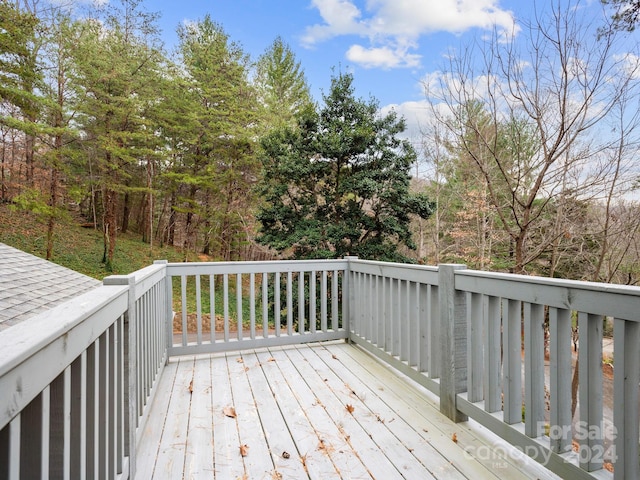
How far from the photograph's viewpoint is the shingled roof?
2775 millimetres

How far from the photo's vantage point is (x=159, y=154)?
10.9 metres

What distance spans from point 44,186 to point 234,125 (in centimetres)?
552

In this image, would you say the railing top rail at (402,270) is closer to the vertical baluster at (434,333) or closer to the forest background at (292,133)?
the vertical baluster at (434,333)

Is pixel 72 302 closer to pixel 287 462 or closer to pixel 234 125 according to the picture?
pixel 287 462

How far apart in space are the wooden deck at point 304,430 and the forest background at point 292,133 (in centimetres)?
416

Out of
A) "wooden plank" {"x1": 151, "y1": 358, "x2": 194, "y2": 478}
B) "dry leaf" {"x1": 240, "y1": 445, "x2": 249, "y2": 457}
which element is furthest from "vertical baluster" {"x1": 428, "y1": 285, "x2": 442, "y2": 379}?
"wooden plank" {"x1": 151, "y1": 358, "x2": 194, "y2": 478}

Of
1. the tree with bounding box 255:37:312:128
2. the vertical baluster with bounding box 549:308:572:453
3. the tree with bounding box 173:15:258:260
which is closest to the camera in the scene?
the vertical baluster with bounding box 549:308:572:453

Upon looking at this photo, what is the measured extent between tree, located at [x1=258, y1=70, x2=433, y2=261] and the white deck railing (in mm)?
4073

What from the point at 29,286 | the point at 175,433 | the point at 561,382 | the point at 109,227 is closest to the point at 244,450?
the point at 175,433

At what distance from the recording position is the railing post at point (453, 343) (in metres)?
2.20

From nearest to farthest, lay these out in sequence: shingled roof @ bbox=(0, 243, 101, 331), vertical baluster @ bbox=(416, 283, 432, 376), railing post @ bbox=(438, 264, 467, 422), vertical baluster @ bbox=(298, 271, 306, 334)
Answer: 1. railing post @ bbox=(438, 264, 467, 422)
2. vertical baluster @ bbox=(416, 283, 432, 376)
3. shingled roof @ bbox=(0, 243, 101, 331)
4. vertical baluster @ bbox=(298, 271, 306, 334)

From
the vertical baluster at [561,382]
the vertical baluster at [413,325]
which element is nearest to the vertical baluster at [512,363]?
the vertical baluster at [561,382]

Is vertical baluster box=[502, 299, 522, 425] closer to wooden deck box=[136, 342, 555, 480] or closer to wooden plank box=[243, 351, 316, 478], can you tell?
wooden deck box=[136, 342, 555, 480]

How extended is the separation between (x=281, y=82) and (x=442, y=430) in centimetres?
1348
